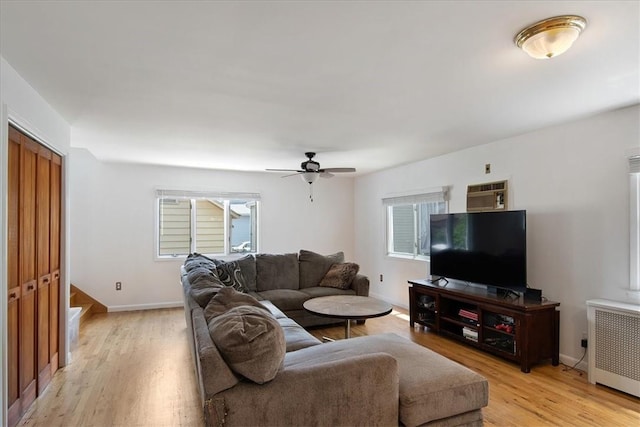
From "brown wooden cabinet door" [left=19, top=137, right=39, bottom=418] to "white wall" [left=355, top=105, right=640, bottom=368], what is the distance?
4438 mm

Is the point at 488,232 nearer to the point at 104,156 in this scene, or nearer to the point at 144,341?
the point at 144,341

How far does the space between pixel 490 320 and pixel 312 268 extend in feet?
8.09

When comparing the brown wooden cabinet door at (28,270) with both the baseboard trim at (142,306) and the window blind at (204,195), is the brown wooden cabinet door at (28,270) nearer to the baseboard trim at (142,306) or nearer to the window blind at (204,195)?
the baseboard trim at (142,306)

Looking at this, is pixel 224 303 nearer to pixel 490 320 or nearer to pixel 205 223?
pixel 490 320

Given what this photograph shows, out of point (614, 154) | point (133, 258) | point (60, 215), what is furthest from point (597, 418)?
point (133, 258)

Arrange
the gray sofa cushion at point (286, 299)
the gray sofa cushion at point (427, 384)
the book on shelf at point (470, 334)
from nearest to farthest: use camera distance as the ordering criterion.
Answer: the gray sofa cushion at point (427, 384), the book on shelf at point (470, 334), the gray sofa cushion at point (286, 299)

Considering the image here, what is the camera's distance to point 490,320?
3.81 meters

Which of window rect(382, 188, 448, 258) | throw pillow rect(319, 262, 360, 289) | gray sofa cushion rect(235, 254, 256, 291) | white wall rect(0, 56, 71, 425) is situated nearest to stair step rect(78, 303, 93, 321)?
gray sofa cushion rect(235, 254, 256, 291)

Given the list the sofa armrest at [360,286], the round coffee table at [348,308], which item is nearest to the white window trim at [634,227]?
the round coffee table at [348,308]

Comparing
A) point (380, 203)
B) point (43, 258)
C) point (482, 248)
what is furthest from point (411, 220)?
point (43, 258)

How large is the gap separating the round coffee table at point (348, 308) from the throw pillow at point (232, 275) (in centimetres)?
126

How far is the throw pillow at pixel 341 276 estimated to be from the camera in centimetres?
507

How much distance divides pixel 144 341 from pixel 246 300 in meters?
2.60

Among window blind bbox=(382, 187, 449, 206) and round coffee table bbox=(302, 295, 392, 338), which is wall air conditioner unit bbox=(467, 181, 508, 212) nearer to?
window blind bbox=(382, 187, 449, 206)
